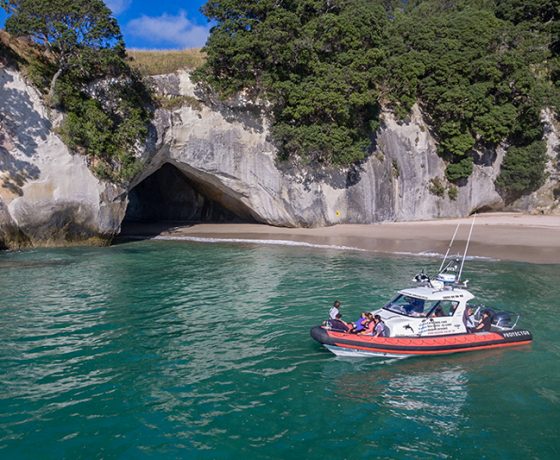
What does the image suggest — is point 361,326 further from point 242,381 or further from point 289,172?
point 289,172

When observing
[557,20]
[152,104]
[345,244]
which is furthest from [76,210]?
[557,20]

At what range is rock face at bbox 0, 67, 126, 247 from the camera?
30.2 m

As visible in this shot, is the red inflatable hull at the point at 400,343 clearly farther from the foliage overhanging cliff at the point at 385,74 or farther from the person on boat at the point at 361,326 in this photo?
the foliage overhanging cliff at the point at 385,74

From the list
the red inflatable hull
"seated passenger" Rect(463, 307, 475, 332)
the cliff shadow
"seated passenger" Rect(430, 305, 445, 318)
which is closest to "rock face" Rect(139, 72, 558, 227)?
the cliff shadow

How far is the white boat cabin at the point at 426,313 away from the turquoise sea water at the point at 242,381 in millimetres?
957

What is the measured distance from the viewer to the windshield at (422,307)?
14.7 m

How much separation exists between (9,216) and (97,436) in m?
24.7

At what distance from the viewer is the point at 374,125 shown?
130 feet

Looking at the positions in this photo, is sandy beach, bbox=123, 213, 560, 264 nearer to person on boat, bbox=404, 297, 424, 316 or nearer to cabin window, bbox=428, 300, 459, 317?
cabin window, bbox=428, 300, 459, 317

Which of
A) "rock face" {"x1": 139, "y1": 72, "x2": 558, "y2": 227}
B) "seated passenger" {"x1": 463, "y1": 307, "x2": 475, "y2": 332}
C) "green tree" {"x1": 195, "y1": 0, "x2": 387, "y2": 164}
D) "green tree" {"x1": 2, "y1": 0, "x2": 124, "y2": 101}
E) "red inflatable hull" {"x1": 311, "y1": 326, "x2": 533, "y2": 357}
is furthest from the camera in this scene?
"rock face" {"x1": 139, "y1": 72, "x2": 558, "y2": 227}

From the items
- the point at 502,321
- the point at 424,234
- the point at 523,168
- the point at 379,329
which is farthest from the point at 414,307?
the point at 523,168

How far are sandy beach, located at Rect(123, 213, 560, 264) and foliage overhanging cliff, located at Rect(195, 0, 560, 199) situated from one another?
5.50 m

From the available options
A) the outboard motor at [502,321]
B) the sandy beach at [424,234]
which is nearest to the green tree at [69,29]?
the sandy beach at [424,234]

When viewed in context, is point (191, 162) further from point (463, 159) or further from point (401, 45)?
point (463, 159)
